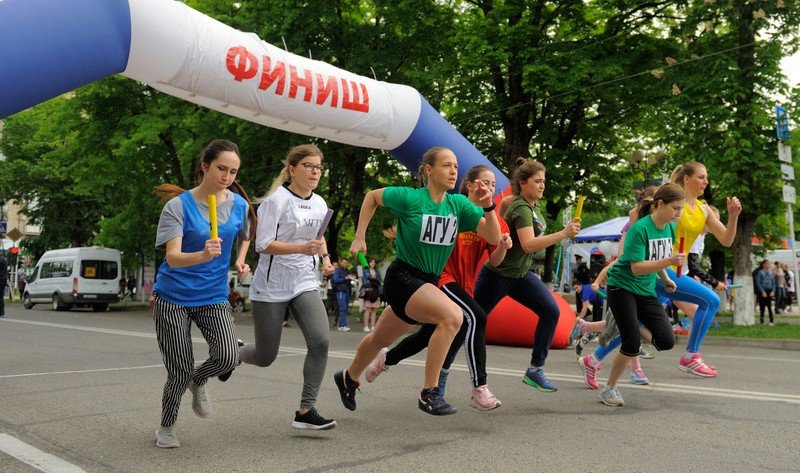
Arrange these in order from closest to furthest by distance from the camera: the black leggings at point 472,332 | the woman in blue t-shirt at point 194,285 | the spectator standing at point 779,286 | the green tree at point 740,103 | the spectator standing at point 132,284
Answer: the woman in blue t-shirt at point 194,285 < the black leggings at point 472,332 < the green tree at point 740,103 < the spectator standing at point 779,286 < the spectator standing at point 132,284

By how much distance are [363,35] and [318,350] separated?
60.9 ft

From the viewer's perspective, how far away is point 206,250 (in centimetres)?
423

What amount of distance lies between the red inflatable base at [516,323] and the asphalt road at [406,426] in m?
3.22

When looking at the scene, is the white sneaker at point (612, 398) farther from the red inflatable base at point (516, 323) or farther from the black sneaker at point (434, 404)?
the red inflatable base at point (516, 323)

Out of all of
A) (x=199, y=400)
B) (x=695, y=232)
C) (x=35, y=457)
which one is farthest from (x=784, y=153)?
(x=35, y=457)

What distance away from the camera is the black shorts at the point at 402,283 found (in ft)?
16.8

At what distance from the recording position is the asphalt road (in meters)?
4.29

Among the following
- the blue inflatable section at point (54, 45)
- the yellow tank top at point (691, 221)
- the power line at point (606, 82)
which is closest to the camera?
the blue inflatable section at point (54, 45)

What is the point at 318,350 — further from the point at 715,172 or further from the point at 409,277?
the point at 715,172

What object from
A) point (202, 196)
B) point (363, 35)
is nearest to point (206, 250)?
point (202, 196)

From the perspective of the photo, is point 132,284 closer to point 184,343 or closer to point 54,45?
→ point 54,45

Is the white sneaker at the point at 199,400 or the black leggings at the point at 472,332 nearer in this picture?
the white sneaker at the point at 199,400

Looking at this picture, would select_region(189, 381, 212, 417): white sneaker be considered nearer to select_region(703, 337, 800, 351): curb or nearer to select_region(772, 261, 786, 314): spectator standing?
select_region(703, 337, 800, 351): curb

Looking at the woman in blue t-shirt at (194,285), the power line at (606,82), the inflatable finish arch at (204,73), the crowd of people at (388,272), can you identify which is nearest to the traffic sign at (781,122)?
the power line at (606,82)
